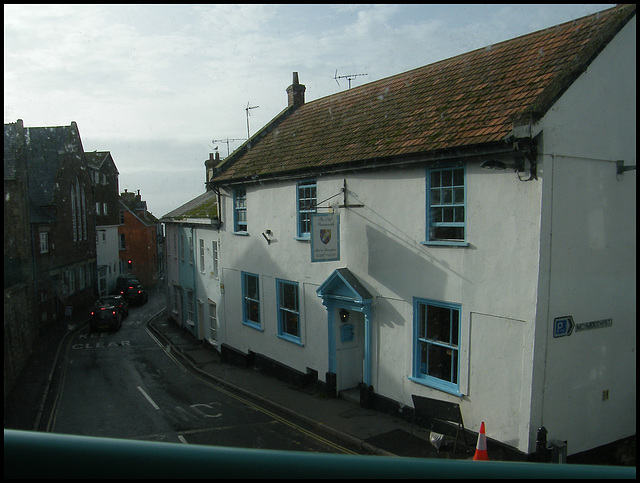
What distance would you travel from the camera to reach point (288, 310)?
15672 mm

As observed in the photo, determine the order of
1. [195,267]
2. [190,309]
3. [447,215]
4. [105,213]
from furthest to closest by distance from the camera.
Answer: [105,213]
[190,309]
[195,267]
[447,215]

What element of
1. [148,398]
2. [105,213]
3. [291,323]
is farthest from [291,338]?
[105,213]

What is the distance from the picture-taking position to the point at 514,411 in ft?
30.0

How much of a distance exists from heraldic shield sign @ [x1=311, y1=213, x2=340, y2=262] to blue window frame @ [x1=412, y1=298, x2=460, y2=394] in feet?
8.49

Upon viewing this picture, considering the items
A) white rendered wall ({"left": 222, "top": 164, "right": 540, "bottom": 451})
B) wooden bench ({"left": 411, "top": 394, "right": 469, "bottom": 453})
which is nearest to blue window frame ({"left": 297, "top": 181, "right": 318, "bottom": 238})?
white rendered wall ({"left": 222, "top": 164, "right": 540, "bottom": 451})

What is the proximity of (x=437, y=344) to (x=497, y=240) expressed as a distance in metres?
2.67

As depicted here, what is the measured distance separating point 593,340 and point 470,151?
4.11 meters

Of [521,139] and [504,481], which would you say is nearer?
[504,481]

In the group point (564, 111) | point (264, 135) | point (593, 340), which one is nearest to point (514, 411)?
point (593, 340)

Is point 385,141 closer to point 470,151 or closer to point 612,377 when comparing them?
point 470,151

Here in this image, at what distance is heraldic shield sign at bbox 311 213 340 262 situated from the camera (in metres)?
12.6

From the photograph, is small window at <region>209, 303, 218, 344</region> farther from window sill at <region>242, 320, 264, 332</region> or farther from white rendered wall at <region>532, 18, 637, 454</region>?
white rendered wall at <region>532, 18, 637, 454</region>

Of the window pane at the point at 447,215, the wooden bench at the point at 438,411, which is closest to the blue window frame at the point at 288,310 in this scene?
the wooden bench at the point at 438,411

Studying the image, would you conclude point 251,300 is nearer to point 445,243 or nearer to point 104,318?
point 445,243
